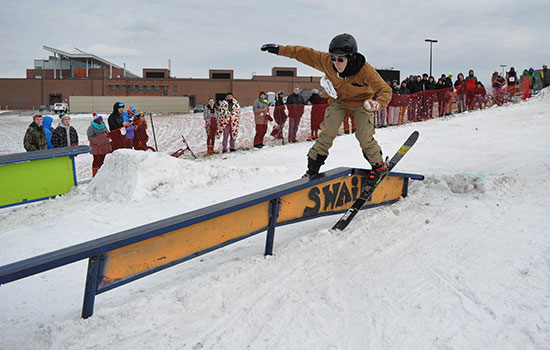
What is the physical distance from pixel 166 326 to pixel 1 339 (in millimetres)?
1133

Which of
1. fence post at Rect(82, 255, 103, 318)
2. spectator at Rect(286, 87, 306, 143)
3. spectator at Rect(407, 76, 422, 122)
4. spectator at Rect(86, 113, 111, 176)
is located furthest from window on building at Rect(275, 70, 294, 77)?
fence post at Rect(82, 255, 103, 318)

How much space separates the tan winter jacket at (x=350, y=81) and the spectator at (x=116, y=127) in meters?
6.99

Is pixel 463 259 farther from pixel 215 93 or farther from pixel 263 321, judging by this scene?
pixel 215 93

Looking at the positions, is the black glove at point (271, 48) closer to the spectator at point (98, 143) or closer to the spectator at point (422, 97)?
the spectator at point (98, 143)

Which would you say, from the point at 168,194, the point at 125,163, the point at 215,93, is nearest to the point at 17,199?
the point at 125,163

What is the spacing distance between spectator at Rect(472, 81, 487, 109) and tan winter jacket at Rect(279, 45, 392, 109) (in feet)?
54.7

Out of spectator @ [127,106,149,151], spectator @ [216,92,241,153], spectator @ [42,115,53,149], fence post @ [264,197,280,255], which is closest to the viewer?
fence post @ [264,197,280,255]

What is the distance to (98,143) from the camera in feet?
33.8

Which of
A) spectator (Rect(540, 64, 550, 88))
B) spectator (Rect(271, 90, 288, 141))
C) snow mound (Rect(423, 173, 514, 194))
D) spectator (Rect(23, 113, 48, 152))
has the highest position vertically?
spectator (Rect(540, 64, 550, 88))

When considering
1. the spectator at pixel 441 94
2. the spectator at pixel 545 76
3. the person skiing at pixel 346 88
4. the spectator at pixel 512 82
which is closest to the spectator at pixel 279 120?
the spectator at pixel 441 94

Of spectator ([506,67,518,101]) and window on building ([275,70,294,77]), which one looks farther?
window on building ([275,70,294,77])

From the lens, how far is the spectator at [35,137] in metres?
9.27

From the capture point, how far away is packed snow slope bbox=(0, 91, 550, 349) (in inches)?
109

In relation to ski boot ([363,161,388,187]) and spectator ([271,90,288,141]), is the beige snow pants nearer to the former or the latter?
ski boot ([363,161,388,187])
